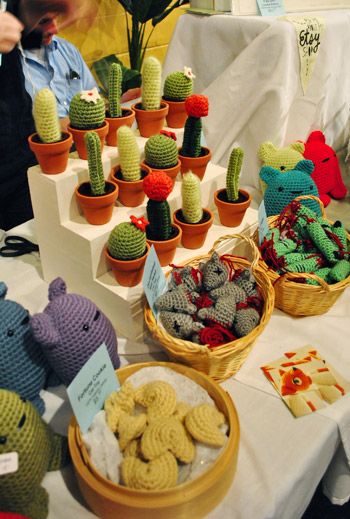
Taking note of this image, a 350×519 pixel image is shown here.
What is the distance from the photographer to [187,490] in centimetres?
55

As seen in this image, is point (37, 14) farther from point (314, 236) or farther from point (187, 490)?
point (187, 490)

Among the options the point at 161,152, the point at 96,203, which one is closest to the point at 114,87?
the point at 161,152

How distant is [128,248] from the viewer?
0.83 m

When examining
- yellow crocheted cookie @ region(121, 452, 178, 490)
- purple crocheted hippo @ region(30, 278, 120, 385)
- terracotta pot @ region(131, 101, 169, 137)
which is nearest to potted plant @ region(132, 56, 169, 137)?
terracotta pot @ region(131, 101, 169, 137)

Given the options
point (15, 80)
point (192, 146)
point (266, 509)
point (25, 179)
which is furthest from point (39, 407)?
point (15, 80)

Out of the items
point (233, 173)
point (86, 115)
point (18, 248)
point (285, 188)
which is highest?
point (86, 115)

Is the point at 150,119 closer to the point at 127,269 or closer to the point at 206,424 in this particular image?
the point at 127,269

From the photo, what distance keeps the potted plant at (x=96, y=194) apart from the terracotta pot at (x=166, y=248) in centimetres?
11

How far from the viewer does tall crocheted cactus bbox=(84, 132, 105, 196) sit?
0.82 metres

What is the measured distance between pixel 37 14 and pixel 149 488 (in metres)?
1.28

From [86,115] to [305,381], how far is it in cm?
→ 65

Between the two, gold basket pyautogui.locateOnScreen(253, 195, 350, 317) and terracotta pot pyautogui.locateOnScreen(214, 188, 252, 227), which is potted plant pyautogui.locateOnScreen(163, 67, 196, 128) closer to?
terracotta pot pyautogui.locateOnScreen(214, 188, 252, 227)

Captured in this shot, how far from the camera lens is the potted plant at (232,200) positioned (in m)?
0.99

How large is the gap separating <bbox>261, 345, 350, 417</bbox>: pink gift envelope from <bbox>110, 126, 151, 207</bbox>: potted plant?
1.41 feet
